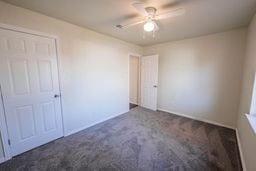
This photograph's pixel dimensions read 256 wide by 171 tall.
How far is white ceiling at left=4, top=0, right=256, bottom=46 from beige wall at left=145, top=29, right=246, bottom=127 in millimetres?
485

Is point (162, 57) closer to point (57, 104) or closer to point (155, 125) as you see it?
point (155, 125)

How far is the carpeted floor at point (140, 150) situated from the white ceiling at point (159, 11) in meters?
2.38

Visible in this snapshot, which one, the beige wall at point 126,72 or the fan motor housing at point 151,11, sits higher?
the fan motor housing at point 151,11

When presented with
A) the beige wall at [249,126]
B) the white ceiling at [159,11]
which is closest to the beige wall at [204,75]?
the white ceiling at [159,11]

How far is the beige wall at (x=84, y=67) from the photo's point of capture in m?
2.10

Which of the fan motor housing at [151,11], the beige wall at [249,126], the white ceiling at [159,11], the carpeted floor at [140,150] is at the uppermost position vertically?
the white ceiling at [159,11]

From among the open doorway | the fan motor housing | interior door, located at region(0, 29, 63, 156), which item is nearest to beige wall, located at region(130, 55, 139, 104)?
the open doorway

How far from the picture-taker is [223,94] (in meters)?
3.00

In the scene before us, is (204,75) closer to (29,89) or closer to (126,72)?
(126,72)

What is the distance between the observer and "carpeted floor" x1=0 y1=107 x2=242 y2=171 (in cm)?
180

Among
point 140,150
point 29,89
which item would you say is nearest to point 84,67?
point 29,89

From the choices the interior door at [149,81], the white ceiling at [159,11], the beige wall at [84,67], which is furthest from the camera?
the interior door at [149,81]

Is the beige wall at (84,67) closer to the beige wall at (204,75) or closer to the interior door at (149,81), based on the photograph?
the interior door at (149,81)

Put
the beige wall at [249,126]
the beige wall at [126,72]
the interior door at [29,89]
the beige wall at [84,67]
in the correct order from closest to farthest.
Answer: the beige wall at [249,126] < the interior door at [29,89] < the beige wall at [84,67] < the beige wall at [126,72]
